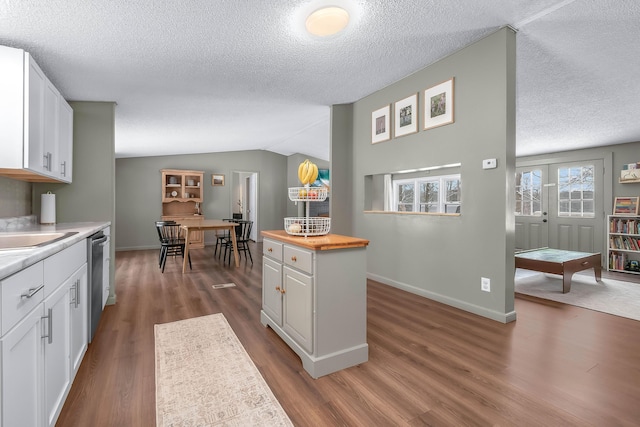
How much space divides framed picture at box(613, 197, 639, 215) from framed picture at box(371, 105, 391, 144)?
4376 mm

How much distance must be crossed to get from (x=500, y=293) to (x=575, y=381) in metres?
0.99

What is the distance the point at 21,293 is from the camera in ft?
3.46

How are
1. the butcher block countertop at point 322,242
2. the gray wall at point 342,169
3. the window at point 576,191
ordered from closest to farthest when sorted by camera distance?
the butcher block countertop at point 322,242 → the gray wall at point 342,169 → the window at point 576,191

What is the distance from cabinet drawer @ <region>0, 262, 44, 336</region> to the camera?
0.93 metres

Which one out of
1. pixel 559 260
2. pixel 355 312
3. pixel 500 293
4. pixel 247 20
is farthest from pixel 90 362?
pixel 559 260

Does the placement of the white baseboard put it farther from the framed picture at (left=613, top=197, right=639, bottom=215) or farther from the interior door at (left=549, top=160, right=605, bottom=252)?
the interior door at (left=549, top=160, right=605, bottom=252)

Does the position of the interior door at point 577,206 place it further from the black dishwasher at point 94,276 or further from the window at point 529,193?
the black dishwasher at point 94,276

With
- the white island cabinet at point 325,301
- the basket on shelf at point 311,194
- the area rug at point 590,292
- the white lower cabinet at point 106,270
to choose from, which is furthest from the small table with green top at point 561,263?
the white lower cabinet at point 106,270

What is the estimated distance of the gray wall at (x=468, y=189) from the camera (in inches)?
107

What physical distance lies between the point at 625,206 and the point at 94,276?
7.27 meters

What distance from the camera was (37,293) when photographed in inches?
47.3

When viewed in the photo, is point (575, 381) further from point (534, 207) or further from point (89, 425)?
point (534, 207)

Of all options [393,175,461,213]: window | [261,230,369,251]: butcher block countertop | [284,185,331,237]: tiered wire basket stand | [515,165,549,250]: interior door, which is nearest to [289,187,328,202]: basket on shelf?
[284,185,331,237]: tiered wire basket stand

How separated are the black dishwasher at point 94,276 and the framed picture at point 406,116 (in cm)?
321
